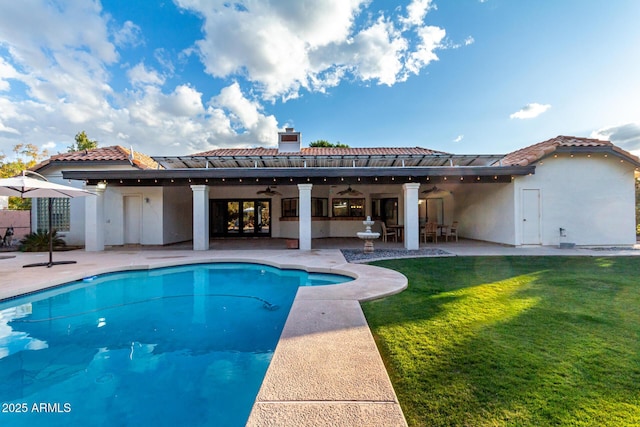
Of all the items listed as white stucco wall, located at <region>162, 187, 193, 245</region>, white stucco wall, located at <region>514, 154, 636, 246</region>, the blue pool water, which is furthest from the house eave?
the blue pool water

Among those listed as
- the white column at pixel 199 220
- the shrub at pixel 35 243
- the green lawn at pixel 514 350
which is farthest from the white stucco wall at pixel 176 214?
the green lawn at pixel 514 350

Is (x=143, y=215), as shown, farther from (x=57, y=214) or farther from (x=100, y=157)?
(x=57, y=214)

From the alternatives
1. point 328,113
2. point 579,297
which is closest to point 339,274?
point 579,297

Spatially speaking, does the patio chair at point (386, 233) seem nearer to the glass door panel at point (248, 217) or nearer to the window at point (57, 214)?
the glass door panel at point (248, 217)

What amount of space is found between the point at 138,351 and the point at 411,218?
933cm

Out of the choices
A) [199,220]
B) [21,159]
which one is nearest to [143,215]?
[199,220]

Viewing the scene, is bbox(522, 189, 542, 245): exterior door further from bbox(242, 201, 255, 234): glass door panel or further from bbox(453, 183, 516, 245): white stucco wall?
bbox(242, 201, 255, 234): glass door panel

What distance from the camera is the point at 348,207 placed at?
15.6m

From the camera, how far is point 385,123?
19266 mm

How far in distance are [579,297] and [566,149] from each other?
27.8 feet

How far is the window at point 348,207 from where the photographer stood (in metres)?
15.5

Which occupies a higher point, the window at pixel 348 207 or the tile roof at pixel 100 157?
the tile roof at pixel 100 157

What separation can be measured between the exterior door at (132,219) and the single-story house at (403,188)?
5 centimetres

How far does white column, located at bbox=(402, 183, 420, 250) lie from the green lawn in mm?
4787
